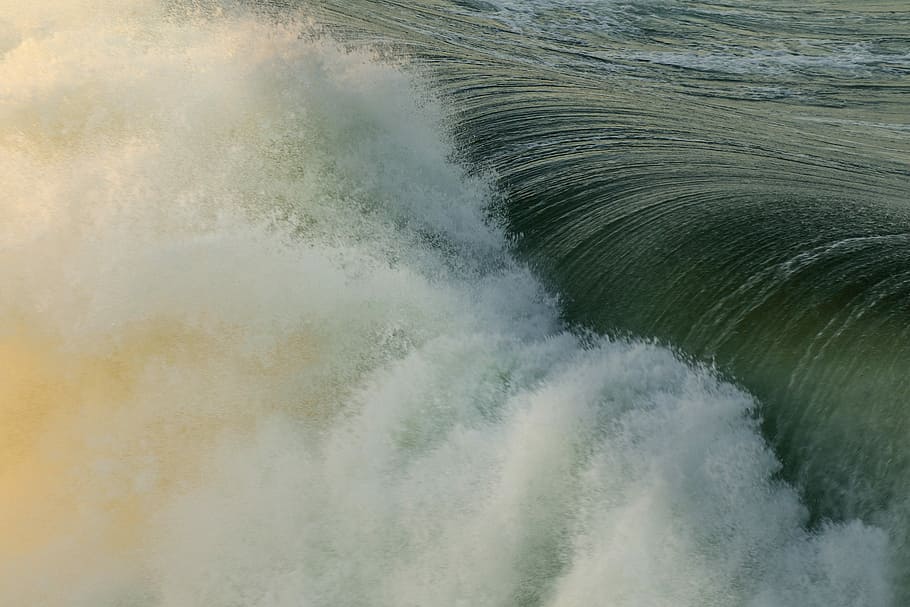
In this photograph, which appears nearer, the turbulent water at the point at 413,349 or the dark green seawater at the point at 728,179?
the turbulent water at the point at 413,349

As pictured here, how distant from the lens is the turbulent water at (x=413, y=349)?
3.89 meters

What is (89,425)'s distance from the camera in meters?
4.39

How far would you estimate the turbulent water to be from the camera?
3893 mm

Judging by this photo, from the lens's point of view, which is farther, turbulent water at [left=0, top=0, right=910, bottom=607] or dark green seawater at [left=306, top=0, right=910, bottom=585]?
dark green seawater at [left=306, top=0, right=910, bottom=585]

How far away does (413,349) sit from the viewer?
4.64 meters

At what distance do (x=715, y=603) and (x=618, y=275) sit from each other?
2.46m

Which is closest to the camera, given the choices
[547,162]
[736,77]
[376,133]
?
[376,133]

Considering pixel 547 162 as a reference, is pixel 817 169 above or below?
above

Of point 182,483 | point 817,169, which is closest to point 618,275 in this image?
point 817,169

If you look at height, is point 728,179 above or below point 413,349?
above

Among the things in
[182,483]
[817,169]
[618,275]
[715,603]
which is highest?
[817,169]

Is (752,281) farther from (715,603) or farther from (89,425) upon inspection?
(89,425)

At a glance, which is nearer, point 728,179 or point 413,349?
point 413,349

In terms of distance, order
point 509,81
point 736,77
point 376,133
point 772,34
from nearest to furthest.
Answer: point 376,133
point 509,81
point 736,77
point 772,34
